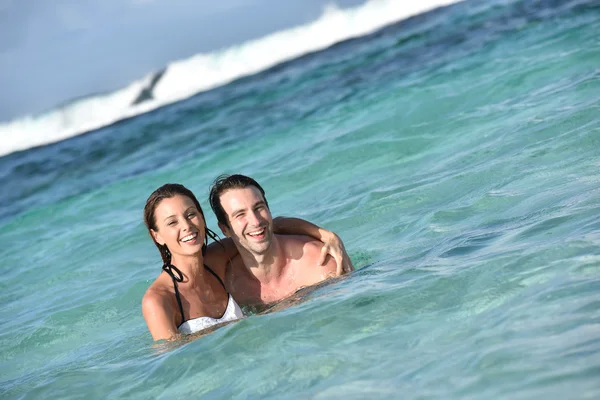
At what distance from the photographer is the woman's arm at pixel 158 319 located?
494 centimetres

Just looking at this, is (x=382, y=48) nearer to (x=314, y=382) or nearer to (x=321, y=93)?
(x=321, y=93)

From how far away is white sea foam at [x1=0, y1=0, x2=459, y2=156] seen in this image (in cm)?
2548

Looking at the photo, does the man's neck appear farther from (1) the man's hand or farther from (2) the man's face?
(1) the man's hand

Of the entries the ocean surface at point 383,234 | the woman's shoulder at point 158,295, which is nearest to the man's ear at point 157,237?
the woman's shoulder at point 158,295

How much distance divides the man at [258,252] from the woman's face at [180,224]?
0.84 feet

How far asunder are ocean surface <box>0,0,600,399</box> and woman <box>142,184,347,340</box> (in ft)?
0.79

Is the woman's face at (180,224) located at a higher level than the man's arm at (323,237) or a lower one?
higher

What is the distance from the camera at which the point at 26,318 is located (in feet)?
24.4

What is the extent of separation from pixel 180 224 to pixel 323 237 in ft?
3.16

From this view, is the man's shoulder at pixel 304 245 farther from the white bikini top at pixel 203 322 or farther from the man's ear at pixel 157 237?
the man's ear at pixel 157 237

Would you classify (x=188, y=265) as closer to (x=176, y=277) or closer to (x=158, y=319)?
(x=176, y=277)

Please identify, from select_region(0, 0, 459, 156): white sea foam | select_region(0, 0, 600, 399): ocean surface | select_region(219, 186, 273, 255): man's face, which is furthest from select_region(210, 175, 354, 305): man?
select_region(0, 0, 459, 156): white sea foam

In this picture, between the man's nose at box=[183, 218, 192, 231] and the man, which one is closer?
the man's nose at box=[183, 218, 192, 231]

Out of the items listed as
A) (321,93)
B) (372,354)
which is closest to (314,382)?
(372,354)
